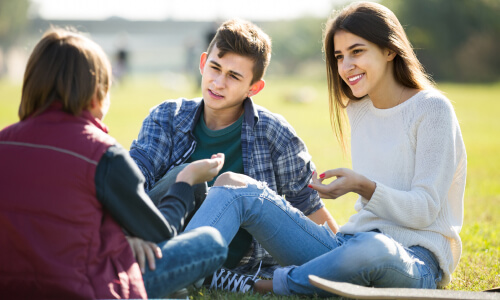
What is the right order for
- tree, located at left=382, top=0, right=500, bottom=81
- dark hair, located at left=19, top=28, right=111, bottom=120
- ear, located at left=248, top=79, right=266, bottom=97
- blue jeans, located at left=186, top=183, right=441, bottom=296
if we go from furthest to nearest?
1. tree, located at left=382, top=0, right=500, bottom=81
2. ear, located at left=248, top=79, right=266, bottom=97
3. blue jeans, located at left=186, top=183, right=441, bottom=296
4. dark hair, located at left=19, top=28, right=111, bottom=120

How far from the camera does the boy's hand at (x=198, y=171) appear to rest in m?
2.71

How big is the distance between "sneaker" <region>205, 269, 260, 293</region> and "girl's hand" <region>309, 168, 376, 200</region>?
0.67 m

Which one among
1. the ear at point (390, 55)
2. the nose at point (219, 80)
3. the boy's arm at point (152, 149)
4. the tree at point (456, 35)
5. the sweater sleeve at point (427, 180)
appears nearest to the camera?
the sweater sleeve at point (427, 180)

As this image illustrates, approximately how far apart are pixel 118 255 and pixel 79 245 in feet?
0.54

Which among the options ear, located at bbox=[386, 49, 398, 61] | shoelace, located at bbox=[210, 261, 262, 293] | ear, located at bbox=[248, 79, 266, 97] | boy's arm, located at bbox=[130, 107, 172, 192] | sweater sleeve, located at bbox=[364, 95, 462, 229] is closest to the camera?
sweater sleeve, located at bbox=[364, 95, 462, 229]

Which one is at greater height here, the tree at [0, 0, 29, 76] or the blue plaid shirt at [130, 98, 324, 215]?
the blue plaid shirt at [130, 98, 324, 215]

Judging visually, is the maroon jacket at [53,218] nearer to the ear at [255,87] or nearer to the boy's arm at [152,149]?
the boy's arm at [152,149]

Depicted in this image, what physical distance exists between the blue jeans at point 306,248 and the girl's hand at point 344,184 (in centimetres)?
22

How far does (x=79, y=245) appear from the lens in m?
2.18

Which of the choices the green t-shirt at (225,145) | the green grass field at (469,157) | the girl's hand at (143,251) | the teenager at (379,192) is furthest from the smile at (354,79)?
the girl's hand at (143,251)

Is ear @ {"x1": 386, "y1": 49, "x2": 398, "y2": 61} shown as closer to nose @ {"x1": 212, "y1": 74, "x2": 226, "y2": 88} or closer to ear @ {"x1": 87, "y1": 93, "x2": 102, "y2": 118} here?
nose @ {"x1": 212, "y1": 74, "x2": 226, "y2": 88}

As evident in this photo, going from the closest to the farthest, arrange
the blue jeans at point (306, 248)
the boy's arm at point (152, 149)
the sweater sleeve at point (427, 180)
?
the blue jeans at point (306, 248) < the sweater sleeve at point (427, 180) < the boy's arm at point (152, 149)

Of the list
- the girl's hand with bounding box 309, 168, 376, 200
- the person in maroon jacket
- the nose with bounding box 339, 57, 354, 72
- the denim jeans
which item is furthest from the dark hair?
the nose with bounding box 339, 57, 354, 72

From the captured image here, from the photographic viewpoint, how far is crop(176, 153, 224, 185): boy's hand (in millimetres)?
2715
